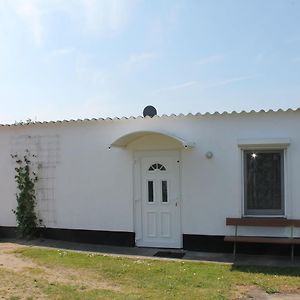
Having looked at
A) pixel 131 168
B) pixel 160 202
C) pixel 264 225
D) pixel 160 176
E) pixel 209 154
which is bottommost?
pixel 264 225

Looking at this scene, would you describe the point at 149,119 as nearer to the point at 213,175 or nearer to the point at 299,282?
the point at 213,175

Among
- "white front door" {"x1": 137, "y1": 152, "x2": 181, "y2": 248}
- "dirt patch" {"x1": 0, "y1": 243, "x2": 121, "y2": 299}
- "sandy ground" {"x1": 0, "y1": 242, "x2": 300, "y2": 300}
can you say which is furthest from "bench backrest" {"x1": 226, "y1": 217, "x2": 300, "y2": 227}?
"dirt patch" {"x1": 0, "y1": 243, "x2": 121, "y2": 299}

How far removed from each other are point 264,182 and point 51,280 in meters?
5.08

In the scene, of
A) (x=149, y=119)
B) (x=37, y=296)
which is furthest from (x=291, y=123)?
(x=37, y=296)

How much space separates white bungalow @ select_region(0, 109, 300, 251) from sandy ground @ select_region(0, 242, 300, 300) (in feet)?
7.78

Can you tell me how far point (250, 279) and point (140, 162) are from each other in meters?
4.25

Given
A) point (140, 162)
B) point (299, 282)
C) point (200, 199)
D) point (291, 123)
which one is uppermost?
point (291, 123)

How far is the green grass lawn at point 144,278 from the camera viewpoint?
7.34 meters

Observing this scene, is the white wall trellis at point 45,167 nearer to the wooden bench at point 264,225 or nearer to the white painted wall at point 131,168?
the white painted wall at point 131,168

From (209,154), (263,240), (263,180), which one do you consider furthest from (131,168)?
(263,240)

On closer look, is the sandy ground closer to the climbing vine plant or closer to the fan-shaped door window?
the climbing vine plant

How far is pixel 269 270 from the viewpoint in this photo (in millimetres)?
8867

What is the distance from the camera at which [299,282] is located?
26.2 ft

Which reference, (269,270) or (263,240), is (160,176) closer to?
(263,240)
